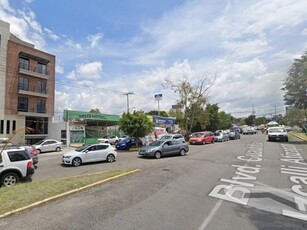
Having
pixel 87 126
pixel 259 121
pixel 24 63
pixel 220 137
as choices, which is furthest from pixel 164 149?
pixel 259 121

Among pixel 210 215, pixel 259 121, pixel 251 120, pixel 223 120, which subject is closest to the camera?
pixel 210 215

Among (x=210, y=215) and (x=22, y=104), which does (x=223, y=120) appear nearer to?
(x=22, y=104)

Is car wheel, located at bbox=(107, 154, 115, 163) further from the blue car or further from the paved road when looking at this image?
the blue car

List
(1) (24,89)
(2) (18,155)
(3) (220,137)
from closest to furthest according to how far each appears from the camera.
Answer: (2) (18,155), (1) (24,89), (3) (220,137)

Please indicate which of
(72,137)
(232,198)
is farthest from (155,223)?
(72,137)

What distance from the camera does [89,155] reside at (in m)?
19.9

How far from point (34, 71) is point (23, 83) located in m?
2.64

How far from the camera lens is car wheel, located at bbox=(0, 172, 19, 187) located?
11.1 m

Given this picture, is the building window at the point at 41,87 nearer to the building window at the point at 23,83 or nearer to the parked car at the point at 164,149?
the building window at the point at 23,83

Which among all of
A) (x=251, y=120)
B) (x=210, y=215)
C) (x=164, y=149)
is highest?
(x=251, y=120)

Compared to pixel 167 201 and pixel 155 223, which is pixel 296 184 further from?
pixel 155 223

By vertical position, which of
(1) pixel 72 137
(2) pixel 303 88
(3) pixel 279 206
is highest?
(2) pixel 303 88

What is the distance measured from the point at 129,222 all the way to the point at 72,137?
36677mm

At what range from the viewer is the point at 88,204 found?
25.0ft
